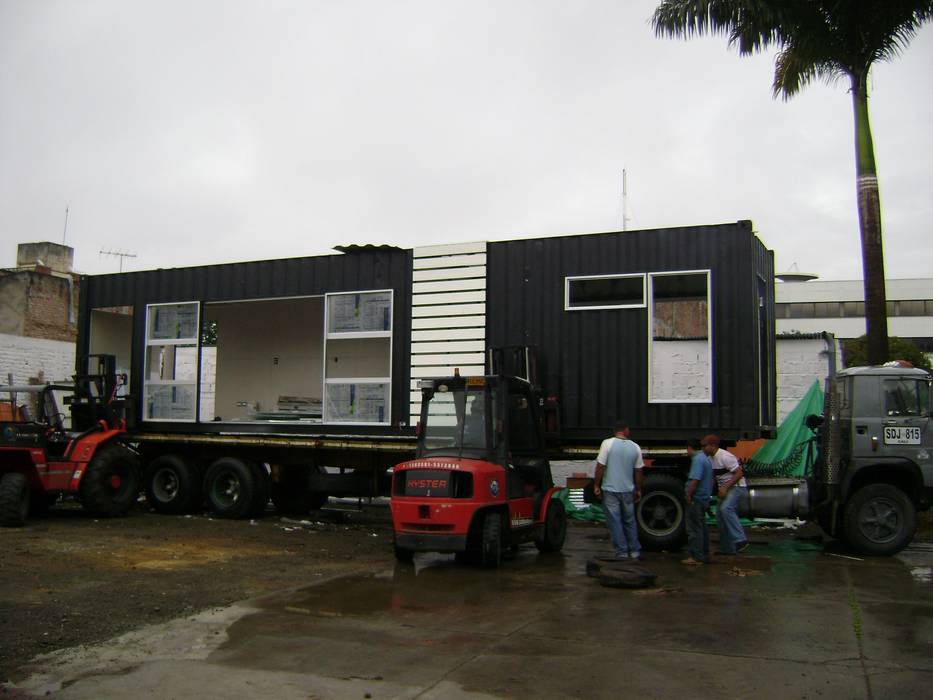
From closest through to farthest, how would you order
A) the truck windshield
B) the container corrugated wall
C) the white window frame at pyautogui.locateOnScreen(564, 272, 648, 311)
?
the truck windshield, the container corrugated wall, the white window frame at pyautogui.locateOnScreen(564, 272, 648, 311)

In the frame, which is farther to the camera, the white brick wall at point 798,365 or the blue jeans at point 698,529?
the white brick wall at point 798,365

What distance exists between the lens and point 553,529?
38.2ft

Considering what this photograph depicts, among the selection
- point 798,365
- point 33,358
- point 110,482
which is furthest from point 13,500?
point 798,365

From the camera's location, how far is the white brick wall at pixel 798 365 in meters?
20.3

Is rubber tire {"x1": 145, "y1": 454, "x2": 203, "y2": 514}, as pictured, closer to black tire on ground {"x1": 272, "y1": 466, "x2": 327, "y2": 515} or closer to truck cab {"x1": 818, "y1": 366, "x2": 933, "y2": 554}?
black tire on ground {"x1": 272, "y1": 466, "x2": 327, "y2": 515}

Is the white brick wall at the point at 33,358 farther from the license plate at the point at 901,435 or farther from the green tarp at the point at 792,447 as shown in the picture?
the license plate at the point at 901,435

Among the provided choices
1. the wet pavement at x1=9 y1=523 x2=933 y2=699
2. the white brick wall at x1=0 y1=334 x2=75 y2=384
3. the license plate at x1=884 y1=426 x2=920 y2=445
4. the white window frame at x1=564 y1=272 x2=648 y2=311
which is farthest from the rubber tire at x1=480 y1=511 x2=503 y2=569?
the white brick wall at x1=0 y1=334 x2=75 y2=384

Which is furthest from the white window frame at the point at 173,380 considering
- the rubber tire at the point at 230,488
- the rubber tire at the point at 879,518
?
the rubber tire at the point at 879,518

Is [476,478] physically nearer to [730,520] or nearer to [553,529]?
[553,529]

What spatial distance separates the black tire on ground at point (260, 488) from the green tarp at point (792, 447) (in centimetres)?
799

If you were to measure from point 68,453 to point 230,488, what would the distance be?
2.68 meters

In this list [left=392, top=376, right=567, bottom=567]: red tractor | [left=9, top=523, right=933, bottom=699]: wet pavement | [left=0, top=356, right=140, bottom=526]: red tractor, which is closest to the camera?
[left=9, top=523, right=933, bottom=699]: wet pavement

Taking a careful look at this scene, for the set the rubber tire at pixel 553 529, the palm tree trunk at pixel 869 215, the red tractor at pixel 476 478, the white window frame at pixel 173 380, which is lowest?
the rubber tire at pixel 553 529

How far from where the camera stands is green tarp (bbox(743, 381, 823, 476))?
13.2 meters
